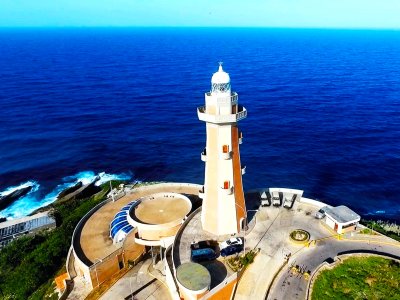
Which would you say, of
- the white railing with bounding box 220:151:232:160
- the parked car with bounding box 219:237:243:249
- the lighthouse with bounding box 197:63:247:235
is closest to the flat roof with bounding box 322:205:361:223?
the lighthouse with bounding box 197:63:247:235

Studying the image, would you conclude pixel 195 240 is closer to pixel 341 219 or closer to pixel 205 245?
pixel 205 245

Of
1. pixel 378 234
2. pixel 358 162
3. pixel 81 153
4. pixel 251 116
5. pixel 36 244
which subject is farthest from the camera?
pixel 251 116

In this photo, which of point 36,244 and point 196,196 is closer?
point 196,196

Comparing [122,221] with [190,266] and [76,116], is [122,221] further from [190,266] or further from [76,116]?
[76,116]

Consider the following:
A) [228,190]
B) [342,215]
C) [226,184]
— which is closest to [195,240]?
[228,190]

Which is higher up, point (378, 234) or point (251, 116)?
point (378, 234)

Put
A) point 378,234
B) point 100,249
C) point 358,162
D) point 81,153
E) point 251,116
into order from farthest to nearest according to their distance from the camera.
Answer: point 251,116 → point 81,153 → point 358,162 → point 100,249 → point 378,234

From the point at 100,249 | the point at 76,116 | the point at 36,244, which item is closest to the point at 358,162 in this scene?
the point at 100,249

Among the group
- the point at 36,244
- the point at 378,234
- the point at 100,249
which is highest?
the point at 378,234
